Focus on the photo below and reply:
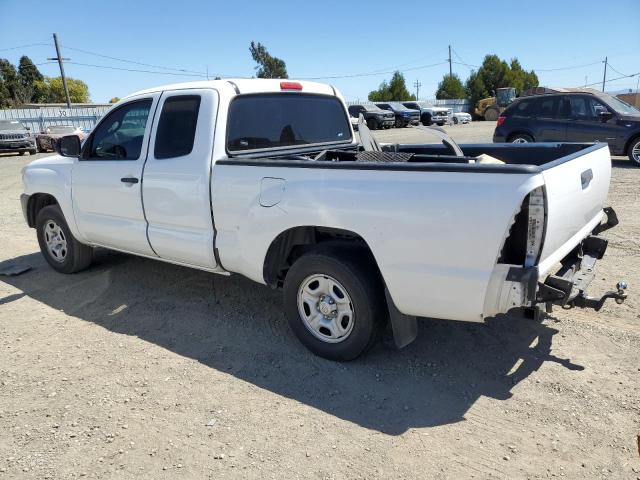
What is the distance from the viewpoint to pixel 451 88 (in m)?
60.9

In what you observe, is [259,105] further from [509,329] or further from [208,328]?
[509,329]

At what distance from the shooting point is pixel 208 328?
4.30 m

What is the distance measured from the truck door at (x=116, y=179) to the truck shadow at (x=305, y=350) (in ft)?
1.99

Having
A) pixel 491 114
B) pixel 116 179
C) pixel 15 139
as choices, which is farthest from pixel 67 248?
pixel 491 114

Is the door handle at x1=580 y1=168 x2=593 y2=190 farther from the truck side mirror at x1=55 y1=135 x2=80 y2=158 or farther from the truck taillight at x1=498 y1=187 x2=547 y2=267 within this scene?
the truck side mirror at x1=55 y1=135 x2=80 y2=158

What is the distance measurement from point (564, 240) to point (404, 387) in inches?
54.7

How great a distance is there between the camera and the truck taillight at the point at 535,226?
2.70m

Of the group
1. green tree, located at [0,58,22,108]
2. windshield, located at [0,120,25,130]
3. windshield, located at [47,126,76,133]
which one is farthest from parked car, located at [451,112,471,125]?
green tree, located at [0,58,22,108]

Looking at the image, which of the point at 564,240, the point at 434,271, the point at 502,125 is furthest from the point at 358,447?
the point at 502,125

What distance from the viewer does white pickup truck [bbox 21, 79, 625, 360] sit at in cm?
279

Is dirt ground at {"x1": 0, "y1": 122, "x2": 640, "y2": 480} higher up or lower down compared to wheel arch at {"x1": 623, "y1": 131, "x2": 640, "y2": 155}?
lower down

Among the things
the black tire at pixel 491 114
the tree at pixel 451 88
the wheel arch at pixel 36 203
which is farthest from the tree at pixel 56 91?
the wheel arch at pixel 36 203

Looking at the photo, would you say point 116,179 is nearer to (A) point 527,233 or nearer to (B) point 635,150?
(A) point 527,233

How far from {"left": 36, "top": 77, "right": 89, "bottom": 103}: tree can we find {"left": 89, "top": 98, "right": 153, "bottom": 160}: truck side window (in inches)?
3145
